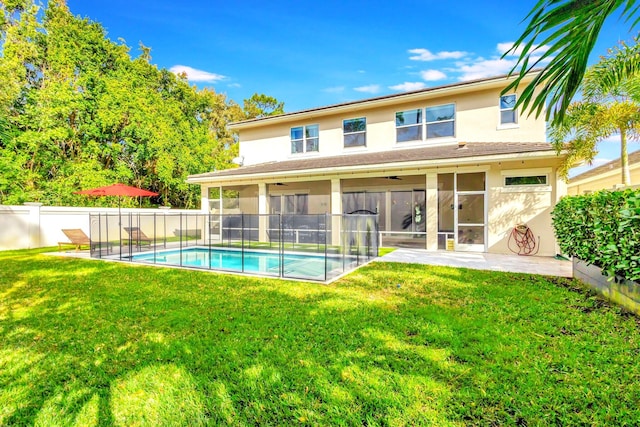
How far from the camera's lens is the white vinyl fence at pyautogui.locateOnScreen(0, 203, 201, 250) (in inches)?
478

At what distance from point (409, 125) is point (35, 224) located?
16820mm

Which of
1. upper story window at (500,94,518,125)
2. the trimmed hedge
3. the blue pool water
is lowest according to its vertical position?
the blue pool water

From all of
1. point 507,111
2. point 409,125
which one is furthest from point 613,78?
point 409,125

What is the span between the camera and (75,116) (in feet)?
63.6

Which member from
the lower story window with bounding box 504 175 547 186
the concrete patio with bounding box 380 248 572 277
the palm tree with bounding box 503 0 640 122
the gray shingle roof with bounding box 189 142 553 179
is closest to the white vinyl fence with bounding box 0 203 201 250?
the gray shingle roof with bounding box 189 142 553 179

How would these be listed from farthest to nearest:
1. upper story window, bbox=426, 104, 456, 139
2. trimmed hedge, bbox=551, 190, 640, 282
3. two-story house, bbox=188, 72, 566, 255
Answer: upper story window, bbox=426, 104, 456, 139
two-story house, bbox=188, 72, 566, 255
trimmed hedge, bbox=551, 190, 640, 282

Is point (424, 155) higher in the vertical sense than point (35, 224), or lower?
higher

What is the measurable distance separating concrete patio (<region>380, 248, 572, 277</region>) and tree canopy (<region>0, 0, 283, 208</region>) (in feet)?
64.9

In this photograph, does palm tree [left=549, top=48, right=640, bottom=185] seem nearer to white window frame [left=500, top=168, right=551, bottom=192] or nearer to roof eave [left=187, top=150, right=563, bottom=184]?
roof eave [left=187, top=150, right=563, bottom=184]

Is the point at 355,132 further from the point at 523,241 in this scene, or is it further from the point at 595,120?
the point at 595,120

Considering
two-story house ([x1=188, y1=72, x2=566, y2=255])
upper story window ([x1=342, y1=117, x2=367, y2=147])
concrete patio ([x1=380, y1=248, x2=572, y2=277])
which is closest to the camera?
concrete patio ([x1=380, y1=248, x2=572, y2=277])

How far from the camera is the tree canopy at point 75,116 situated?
17266mm

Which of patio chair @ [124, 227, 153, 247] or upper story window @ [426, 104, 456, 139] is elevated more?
upper story window @ [426, 104, 456, 139]

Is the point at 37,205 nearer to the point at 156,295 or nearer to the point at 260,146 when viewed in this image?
the point at 260,146
